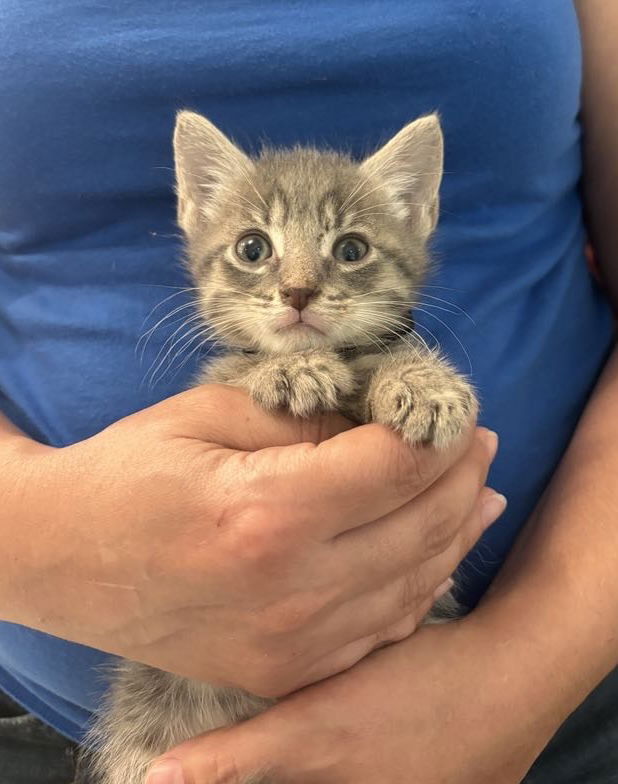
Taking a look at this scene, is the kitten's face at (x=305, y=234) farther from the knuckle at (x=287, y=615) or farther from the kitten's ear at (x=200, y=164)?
the knuckle at (x=287, y=615)

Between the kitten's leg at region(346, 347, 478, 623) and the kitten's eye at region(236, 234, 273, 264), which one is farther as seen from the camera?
the kitten's eye at region(236, 234, 273, 264)

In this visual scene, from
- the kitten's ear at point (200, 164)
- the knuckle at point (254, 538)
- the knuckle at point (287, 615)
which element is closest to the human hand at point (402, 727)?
the knuckle at point (287, 615)

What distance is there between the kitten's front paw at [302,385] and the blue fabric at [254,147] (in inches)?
10.1

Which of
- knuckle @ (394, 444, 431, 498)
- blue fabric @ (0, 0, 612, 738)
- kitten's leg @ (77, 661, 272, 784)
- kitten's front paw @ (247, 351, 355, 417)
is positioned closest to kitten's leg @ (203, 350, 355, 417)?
kitten's front paw @ (247, 351, 355, 417)

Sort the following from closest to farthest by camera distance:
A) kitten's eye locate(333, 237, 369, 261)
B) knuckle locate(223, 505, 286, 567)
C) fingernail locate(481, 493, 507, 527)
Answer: knuckle locate(223, 505, 286, 567) < fingernail locate(481, 493, 507, 527) < kitten's eye locate(333, 237, 369, 261)

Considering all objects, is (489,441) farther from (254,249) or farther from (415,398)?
(254,249)

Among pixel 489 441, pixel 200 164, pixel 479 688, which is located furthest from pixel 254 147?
pixel 479 688

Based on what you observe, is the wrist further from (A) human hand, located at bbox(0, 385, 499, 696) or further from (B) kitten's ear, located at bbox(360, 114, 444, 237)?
(B) kitten's ear, located at bbox(360, 114, 444, 237)

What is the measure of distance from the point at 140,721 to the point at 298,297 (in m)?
0.71

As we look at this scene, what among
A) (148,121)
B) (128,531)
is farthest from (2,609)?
(148,121)

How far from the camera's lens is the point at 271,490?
2.34 ft

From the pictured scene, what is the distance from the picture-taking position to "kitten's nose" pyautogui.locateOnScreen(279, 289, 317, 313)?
3.14ft

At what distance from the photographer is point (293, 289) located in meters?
0.96

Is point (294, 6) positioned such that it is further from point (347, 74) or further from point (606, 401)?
point (606, 401)
